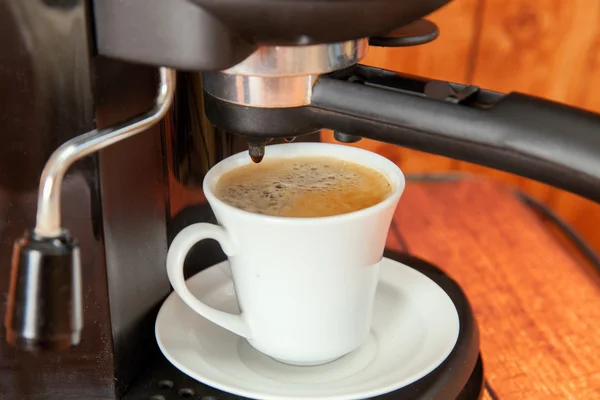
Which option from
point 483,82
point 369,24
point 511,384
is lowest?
point 511,384

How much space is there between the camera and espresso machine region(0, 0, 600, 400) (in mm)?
289

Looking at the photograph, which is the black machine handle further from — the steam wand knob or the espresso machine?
the steam wand knob

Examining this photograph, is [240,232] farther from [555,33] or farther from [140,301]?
[555,33]

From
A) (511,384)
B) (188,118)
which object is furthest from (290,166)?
(511,384)

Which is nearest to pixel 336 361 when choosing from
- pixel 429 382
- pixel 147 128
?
pixel 429 382

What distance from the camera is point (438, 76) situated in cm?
80

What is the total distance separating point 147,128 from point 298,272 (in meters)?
0.11

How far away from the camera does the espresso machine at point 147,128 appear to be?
29 centimetres

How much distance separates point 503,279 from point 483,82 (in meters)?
0.29

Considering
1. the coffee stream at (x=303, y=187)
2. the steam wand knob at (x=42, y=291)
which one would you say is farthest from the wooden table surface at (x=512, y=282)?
the steam wand knob at (x=42, y=291)

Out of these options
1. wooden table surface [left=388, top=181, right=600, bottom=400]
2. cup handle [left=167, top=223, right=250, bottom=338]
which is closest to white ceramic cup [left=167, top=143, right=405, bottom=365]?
cup handle [left=167, top=223, right=250, bottom=338]

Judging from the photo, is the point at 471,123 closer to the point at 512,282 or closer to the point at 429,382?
the point at 429,382

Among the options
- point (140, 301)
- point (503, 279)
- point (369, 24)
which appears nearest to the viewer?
point (369, 24)

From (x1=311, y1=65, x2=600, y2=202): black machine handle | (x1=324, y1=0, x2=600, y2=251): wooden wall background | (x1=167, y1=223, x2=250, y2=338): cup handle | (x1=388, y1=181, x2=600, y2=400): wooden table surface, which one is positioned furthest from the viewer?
(x1=324, y1=0, x2=600, y2=251): wooden wall background
